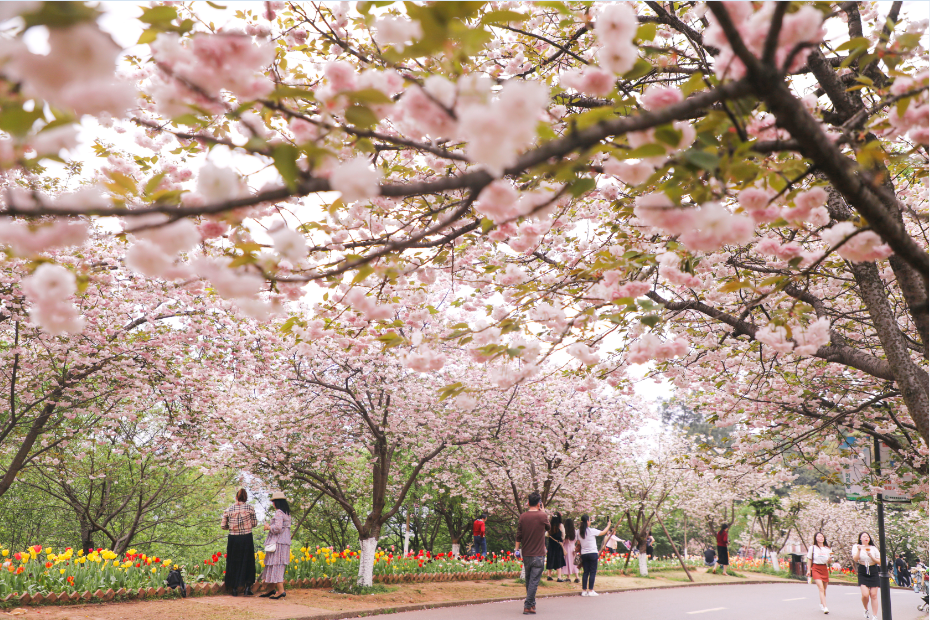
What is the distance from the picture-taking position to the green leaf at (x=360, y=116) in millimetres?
1736

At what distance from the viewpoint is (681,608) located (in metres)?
10.6

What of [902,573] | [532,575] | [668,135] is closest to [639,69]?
[668,135]

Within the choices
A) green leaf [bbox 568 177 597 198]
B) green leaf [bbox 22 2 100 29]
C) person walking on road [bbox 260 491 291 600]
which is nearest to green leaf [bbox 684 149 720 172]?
green leaf [bbox 568 177 597 198]

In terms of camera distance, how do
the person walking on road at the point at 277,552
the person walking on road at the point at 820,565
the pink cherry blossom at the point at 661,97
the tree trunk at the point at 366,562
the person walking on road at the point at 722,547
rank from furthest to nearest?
the person walking on road at the point at 722,547
the person walking on road at the point at 820,565
the tree trunk at the point at 366,562
the person walking on road at the point at 277,552
the pink cherry blossom at the point at 661,97

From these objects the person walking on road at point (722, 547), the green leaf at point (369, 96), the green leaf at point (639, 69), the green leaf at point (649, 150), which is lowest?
the person walking on road at point (722, 547)

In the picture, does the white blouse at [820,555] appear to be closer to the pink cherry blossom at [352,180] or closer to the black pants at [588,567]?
the black pants at [588,567]

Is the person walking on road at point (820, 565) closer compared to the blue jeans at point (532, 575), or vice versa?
the blue jeans at point (532, 575)

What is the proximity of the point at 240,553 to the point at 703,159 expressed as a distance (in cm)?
918

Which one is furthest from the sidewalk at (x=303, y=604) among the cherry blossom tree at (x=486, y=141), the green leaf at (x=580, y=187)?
the green leaf at (x=580, y=187)

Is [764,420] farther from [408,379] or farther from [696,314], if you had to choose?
[408,379]

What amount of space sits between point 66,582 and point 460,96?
28.0ft

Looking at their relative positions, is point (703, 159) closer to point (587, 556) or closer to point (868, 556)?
point (868, 556)

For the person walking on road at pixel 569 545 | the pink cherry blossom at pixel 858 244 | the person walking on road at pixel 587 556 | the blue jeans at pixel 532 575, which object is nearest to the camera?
the pink cherry blossom at pixel 858 244

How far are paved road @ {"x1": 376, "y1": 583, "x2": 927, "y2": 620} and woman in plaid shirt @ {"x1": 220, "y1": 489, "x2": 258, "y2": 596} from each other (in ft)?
8.12
